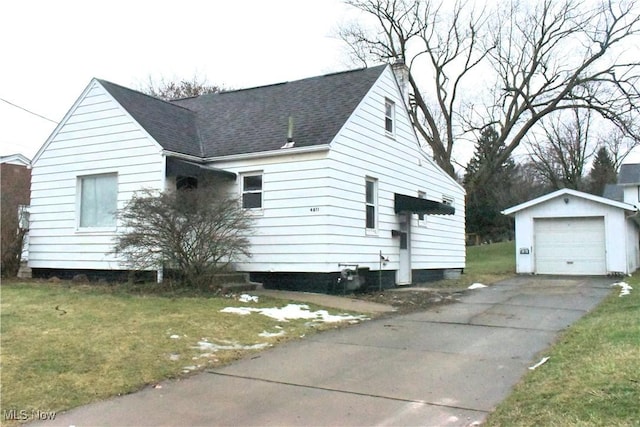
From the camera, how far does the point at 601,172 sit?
51688 millimetres

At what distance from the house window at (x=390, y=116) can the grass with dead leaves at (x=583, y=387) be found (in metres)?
10.1

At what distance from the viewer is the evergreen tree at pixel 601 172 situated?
5088 centimetres

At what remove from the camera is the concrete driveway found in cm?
473

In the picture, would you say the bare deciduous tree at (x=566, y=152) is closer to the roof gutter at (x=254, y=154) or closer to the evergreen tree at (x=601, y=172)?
the evergreen tree at (x=601, y=172)

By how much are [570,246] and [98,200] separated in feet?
57.2

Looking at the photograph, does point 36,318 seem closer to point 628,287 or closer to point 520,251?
point 628,287

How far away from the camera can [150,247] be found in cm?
1180

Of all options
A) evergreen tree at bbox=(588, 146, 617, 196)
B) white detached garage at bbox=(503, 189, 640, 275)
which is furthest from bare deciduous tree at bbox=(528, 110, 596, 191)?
white detached garage at bbox=(503, 189, 640, 275)

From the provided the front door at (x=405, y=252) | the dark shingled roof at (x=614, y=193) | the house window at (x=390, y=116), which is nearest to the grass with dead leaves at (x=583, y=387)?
the front door at (x=405, y=252)

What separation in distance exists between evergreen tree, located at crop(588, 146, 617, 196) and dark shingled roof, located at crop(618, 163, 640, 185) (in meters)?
9.19

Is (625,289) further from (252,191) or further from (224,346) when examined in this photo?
(224,346)

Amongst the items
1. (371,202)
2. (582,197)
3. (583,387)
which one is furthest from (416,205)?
(583,387)

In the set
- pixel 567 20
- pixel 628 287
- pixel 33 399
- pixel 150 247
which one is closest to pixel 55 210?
pixel 150 247

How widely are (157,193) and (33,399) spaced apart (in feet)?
27.3
